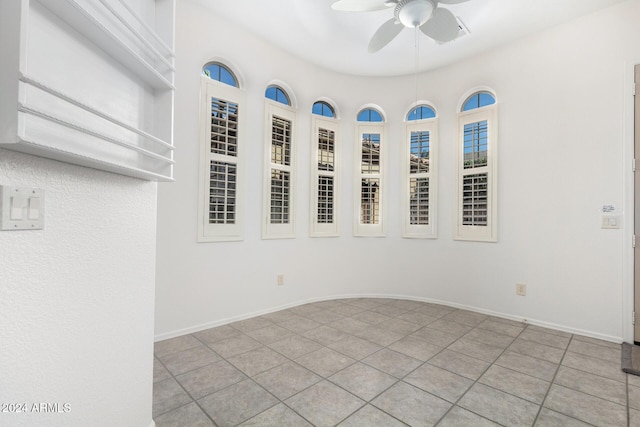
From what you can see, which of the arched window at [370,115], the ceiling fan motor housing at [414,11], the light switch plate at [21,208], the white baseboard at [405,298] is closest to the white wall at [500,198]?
the white baseboard at [405,298]

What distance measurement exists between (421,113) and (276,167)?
7.40ft

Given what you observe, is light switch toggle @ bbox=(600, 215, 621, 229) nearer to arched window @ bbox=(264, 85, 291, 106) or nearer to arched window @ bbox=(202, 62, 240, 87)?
arched window @ bbox=(264, 85, 291, 106)

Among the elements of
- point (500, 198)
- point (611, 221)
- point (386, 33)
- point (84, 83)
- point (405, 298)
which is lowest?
point (405, 298)

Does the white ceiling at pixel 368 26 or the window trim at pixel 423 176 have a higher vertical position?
the white ceiling at pixel 368 26

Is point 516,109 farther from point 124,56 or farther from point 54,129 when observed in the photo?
point 54,129

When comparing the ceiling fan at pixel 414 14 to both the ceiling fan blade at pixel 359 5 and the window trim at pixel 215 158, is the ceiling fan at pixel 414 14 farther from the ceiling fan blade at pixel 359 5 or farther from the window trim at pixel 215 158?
the window trim at pixel 215 158

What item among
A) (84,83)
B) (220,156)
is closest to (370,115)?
(220,156)

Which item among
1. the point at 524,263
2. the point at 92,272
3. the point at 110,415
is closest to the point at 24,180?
the point at 92,272

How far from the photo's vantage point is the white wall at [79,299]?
2.80 ft

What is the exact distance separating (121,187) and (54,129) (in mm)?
393

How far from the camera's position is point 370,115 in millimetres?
4551

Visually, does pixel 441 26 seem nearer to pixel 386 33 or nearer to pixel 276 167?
pixel 386 33

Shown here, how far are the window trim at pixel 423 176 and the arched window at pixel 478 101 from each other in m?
0.40

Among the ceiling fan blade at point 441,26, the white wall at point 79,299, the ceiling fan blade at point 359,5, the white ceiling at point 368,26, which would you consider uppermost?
the white ceiling at point 368,26
